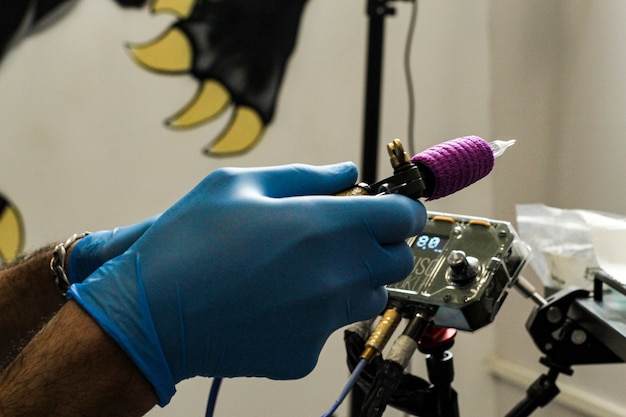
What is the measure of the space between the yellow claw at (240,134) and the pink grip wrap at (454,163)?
780mm

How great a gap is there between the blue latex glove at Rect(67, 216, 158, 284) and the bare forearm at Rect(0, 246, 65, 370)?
0.05 meters

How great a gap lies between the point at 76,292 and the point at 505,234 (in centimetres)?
45

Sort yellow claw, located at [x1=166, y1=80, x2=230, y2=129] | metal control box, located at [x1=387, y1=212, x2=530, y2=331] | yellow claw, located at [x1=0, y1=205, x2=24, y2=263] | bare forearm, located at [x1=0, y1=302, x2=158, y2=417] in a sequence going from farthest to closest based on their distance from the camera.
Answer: yellow claw, located at [x1=166, y1=80, x2=230, y2=129] < yellow claw, located at [x1=0, y1=205, x2=24, y2=263] < metal control box, located at [x1=387, y1=212, x2=530, y2=331] < bare forearm, located at [x1=0, y1=302, x2=158, y2=417]

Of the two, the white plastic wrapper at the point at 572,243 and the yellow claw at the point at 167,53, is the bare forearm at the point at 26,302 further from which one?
the white plastic wrapper at the point at 572,243

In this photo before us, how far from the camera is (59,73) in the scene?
1126 millimetres

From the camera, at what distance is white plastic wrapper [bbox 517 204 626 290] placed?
2.86 ft

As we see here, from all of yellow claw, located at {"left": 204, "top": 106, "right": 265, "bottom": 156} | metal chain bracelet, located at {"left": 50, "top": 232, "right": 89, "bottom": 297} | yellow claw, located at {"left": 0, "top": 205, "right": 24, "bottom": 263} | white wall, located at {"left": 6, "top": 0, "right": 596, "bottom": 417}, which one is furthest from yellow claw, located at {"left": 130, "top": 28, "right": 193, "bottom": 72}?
Result: metal chain bracelet, located at {"left": 50, "top": 232, "right": 89, "bottom": 297}

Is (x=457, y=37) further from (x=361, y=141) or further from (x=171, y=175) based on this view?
(x=171, y=175)

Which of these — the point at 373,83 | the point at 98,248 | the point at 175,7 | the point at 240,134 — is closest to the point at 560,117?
the point at 373,83

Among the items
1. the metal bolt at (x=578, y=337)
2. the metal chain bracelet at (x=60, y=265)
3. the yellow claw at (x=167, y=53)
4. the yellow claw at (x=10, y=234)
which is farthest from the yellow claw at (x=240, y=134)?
the metal bolt at (x=578, y=337)

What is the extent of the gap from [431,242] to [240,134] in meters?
0.66

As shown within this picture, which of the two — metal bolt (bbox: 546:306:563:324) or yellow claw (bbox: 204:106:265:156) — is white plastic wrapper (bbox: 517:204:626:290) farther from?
yellow claw (bbox: 204:106:265:156)

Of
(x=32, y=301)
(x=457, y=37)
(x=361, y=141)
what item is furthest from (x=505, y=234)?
(x=457, y=37)

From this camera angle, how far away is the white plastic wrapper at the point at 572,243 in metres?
0.87
